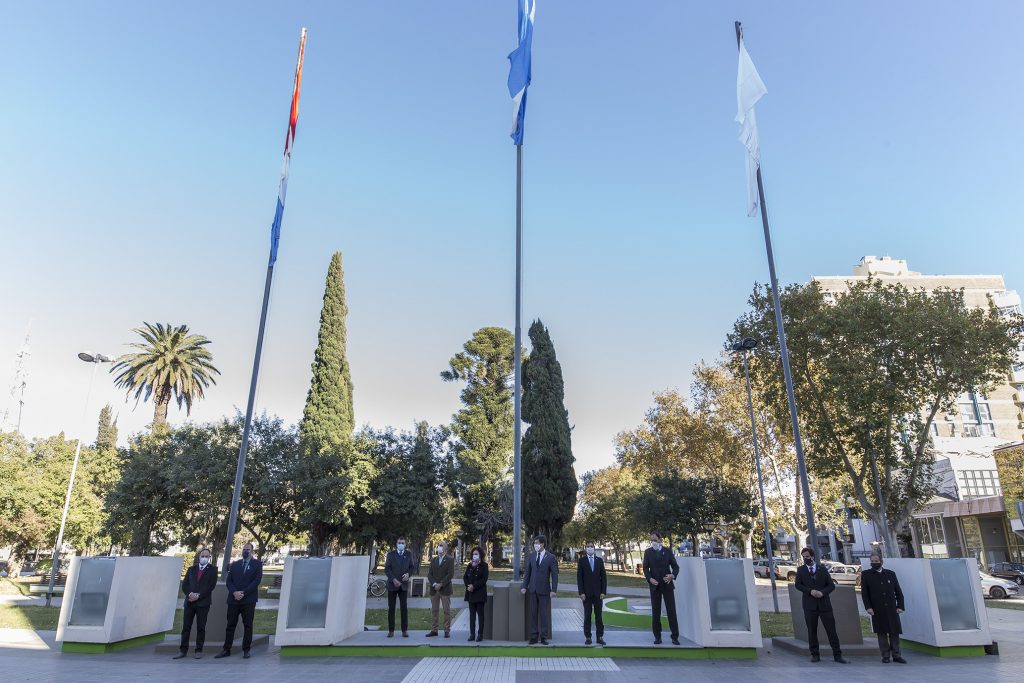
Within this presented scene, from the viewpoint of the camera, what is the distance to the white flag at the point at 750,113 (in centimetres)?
1529

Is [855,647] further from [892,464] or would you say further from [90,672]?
[892,464]

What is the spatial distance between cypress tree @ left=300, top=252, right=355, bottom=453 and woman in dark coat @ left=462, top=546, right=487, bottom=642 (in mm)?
25296

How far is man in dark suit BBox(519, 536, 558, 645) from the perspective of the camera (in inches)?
437

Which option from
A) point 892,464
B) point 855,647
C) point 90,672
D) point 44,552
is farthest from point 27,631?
point 44,552

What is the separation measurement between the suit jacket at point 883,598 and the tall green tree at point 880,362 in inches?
586

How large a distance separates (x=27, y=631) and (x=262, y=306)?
8.28 metres

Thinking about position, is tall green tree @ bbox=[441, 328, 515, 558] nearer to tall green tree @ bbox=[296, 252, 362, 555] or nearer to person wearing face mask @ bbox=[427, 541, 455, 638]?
tall green tree @ bbox=[296, 252, 362, 555]

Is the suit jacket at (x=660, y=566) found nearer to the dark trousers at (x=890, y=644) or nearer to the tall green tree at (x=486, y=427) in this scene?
the dark trousers at (x=890, y=644)

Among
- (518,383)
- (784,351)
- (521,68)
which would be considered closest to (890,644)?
(784,351)

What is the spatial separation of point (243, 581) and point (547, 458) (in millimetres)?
29489

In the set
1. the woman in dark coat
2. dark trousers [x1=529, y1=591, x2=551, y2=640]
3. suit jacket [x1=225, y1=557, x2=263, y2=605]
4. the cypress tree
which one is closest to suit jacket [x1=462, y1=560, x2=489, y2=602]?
the woman in dark coat

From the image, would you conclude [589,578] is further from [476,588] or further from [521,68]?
[521,68]

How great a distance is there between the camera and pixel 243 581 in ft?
35.4

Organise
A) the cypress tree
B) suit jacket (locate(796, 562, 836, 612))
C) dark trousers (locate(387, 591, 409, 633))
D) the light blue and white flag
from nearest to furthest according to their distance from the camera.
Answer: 1. suit jacket (locate(796, 562, 836, 612))
2. dark trousers (locate(387, 591, 409, 633))
3. the light blue and white flag
4. the cypress tree
